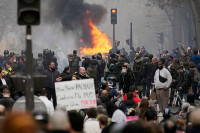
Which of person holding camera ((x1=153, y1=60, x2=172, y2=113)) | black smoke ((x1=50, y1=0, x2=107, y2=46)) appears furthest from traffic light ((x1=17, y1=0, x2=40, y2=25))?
black smoke ((x1=50, y1=0, x2=107, y2=46))

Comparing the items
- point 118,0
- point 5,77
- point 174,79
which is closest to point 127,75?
point 174,79

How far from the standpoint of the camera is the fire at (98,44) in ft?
132

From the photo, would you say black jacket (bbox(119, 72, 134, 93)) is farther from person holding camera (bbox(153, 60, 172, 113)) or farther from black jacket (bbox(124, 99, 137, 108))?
black jacket (bbox(124, 99, 137, 108))

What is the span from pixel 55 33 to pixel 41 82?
40.6m

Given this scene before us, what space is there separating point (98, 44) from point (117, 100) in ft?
81.7

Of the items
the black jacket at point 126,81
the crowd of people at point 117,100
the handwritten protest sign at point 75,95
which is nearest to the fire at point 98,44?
the crowd of people at point 117,100

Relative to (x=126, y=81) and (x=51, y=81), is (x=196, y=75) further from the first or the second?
(x=51, y=81)

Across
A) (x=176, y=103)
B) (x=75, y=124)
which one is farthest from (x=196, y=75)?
(x=75, y=124)

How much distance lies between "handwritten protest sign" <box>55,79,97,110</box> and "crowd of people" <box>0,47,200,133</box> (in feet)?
1.17

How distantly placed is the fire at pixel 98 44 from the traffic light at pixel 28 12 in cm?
3100

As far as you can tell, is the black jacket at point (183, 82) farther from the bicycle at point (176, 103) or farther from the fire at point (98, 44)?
the fire at point (98, 44)

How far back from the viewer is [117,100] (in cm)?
1762

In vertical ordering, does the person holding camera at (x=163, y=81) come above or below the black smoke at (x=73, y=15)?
below

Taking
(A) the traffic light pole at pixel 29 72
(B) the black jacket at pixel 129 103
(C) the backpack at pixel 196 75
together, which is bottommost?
(B) the black jacket at pixel 129 103
